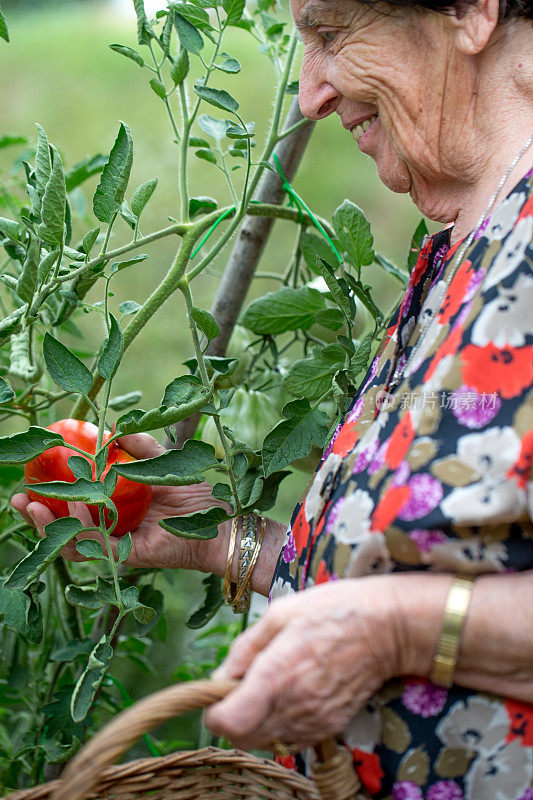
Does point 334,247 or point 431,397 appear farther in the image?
point 334,247

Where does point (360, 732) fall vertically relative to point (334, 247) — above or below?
below

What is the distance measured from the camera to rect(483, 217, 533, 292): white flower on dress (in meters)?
0.74

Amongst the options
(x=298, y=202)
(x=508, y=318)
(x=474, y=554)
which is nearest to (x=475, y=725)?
(x=474, y=554)

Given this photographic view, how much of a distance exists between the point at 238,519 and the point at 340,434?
23 centimetres

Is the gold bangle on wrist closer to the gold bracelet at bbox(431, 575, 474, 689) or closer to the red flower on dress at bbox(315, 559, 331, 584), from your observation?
the red flower on dress at bbox(315, 559, 331, 584)

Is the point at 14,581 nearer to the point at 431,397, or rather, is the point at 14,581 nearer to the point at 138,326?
the point at 138,326

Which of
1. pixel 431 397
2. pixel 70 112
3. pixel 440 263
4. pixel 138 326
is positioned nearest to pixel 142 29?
pixel 138 326

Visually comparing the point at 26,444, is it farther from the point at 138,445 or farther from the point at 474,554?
the point at 474,554

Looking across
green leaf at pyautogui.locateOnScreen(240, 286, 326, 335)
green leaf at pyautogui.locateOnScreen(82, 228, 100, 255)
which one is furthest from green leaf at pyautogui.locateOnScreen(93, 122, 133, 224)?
green leaf at pyautogui.locateOnScreen(240, 286, 326, 335)

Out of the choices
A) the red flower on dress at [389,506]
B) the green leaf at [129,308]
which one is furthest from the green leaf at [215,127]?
the red flower on dress at [389,506]

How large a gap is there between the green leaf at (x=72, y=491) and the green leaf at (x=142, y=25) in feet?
1.81

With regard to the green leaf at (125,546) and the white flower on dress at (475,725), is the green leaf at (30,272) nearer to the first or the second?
the green leaf at (125,546)

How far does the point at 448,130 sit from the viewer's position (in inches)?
35.8

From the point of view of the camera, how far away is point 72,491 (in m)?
0.88
